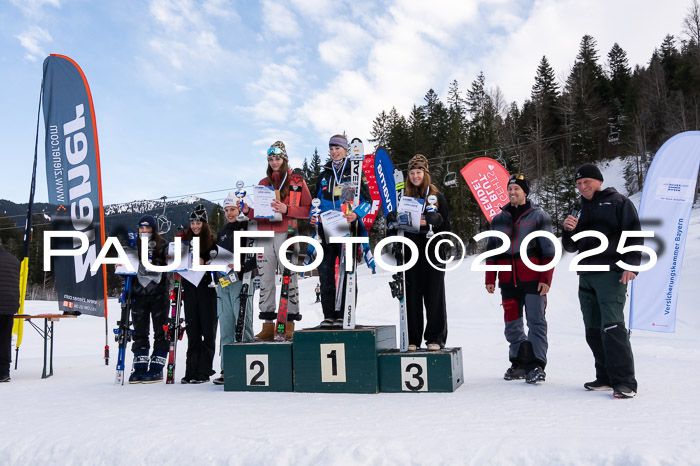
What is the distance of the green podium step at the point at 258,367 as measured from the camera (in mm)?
4668

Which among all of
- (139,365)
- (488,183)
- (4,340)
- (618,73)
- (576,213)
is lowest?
(139,365)

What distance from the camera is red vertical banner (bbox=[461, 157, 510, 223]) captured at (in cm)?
1322

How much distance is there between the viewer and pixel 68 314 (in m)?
6.73

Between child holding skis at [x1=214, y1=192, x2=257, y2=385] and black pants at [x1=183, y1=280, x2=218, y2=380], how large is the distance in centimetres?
12

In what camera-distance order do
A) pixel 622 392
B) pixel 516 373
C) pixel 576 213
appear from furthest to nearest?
pixel 516 373 < pixel 576 213 < pixel 622 392

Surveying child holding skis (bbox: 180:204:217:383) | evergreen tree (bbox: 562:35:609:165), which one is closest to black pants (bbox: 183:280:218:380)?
child holding skis (bbox: 180:204:217:383)

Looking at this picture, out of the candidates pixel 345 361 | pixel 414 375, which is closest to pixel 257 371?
pixel 345 361

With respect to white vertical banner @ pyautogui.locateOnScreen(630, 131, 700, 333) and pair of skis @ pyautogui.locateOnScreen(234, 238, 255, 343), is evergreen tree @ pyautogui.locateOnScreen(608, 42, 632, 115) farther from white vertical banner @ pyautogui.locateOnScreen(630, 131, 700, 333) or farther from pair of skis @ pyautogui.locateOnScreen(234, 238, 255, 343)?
pair of skis @ pyautogui.locateOnScreen(234, 238, 255, 343)

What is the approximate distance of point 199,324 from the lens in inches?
216

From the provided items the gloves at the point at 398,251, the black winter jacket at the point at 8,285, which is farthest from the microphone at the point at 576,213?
the black winter jacket at the point at 8,285

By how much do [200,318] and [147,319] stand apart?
730 mm

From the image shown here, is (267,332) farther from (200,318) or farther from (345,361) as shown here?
(345,361)

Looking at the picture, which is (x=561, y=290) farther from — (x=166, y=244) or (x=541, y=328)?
(x=166, y=244)

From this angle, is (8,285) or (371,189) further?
(8,285)
